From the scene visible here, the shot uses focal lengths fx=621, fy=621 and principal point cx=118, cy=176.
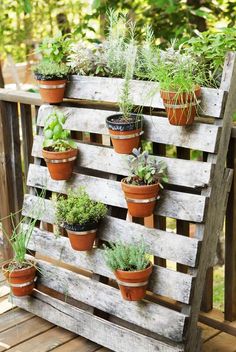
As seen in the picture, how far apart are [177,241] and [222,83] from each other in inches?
27.9

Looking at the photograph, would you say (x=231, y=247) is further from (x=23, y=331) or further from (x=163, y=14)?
(x=163, y=14)

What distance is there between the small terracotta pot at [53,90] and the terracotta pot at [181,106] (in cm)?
73

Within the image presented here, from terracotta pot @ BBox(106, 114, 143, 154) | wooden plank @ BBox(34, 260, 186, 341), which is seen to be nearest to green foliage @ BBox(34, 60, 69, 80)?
terracotta pot @ BBox(106, 114, 143, 154)

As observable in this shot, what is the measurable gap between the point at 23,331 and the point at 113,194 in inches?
35.7

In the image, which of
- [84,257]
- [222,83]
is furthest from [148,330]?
[222,83]

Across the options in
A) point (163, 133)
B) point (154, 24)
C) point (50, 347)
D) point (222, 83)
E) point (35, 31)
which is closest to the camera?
point (222, 83)

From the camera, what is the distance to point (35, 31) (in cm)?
897

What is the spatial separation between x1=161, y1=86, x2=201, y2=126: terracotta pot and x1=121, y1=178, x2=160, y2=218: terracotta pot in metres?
0.31

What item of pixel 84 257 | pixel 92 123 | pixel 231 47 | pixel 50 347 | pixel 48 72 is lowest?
pixel 50 347

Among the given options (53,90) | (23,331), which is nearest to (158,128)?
(53,90)

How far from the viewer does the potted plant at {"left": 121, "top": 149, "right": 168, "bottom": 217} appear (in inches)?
107

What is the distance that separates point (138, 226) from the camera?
9.48 ft

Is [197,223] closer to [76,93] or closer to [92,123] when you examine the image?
[92,123]

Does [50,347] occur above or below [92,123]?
below
